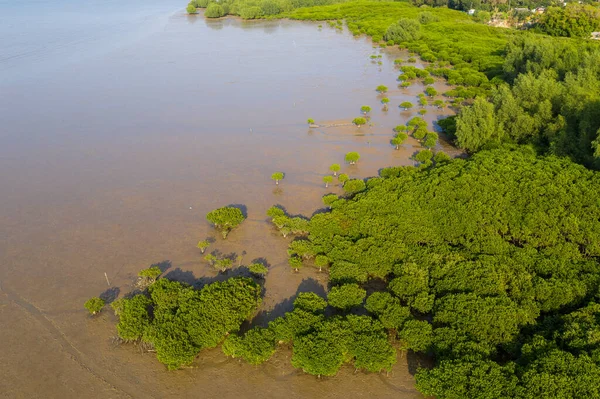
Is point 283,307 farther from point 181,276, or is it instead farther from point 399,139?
point 399,139

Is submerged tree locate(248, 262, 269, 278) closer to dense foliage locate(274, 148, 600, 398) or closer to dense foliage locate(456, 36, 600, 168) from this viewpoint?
dense foliage locate(274, 148, 600, 398)

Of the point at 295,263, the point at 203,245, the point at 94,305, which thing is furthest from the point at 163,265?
the point at 295,263

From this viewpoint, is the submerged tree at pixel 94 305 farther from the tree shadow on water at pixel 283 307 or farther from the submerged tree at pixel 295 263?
the submerged tree at pixel 295 263

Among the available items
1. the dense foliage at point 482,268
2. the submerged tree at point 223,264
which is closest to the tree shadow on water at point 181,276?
the submerged tree at point 223,264

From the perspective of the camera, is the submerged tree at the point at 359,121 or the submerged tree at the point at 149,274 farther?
the submerged tree at the point at 359,121

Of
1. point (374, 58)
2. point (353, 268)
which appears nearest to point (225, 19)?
point (374, 58)

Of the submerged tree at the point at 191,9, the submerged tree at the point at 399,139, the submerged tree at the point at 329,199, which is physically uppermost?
the submerged tree at the point at 191,9

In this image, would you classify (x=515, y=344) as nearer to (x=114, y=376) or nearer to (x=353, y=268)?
(x=353, y=268)
